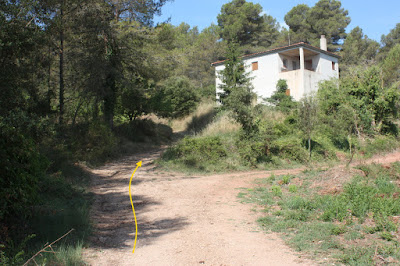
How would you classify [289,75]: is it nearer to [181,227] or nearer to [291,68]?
[291,68]

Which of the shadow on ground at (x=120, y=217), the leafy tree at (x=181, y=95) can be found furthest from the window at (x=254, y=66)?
the shadow on ground at (x=120, y=217)

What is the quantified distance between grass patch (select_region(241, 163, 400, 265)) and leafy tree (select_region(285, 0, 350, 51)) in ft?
137

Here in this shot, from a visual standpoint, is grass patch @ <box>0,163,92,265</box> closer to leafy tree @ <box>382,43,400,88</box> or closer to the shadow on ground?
the shadow on ground

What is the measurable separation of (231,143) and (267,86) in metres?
16.1

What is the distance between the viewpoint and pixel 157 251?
5984 millimetres

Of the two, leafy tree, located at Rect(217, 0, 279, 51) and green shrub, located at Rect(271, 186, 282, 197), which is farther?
leafy tree, located at Rect(217, 0, 279, 51)

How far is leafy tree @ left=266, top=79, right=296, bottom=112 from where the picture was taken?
28.7 metres

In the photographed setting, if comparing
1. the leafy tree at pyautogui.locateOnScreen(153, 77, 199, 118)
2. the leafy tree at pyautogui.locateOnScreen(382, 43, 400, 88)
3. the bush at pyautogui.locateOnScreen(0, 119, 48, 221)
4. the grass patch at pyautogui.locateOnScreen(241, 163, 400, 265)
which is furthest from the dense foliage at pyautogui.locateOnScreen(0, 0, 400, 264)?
the leafy tree at pyautogui.locateOnScreen(382, 43, 400, 88)

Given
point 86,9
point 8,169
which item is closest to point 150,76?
point 86,9

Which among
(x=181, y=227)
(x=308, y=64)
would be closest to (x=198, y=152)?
(x=181, y=227)

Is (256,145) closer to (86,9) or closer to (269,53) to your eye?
(86,9)

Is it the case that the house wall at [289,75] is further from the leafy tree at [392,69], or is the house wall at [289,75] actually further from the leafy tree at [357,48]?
the leafy tree at [357,48]

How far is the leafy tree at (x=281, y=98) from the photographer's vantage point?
94.2ft

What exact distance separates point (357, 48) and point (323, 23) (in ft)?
20.2
